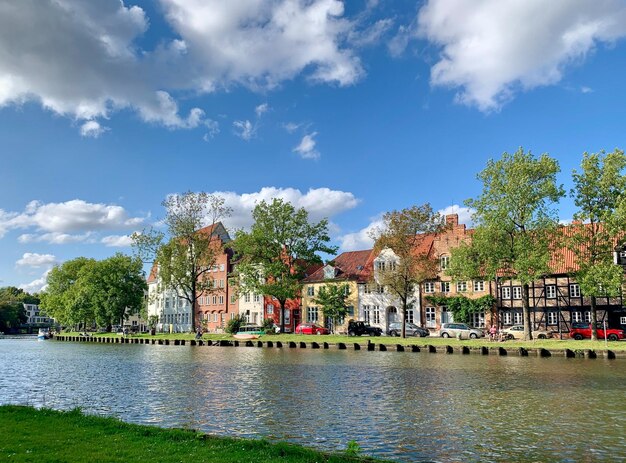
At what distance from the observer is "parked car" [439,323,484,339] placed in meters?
58.4

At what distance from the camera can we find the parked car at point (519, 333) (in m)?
54.5

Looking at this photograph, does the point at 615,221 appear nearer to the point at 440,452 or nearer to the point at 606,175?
the point at 606,175

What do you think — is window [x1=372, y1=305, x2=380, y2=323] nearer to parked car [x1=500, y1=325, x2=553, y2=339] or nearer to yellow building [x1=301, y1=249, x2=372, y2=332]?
yellow building [x1=301, y1=249, x2=372, y2=332]

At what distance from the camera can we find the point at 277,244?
2879 inches

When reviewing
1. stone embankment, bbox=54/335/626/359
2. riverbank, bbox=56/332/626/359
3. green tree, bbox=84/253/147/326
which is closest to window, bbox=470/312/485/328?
riverbank, bbox=56/332/626/359

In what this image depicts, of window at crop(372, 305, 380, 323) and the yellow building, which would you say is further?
the yellow building

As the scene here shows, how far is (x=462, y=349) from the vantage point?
46.3 meters

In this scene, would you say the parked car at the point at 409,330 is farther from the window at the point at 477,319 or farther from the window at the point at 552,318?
the window at the point at 552,318

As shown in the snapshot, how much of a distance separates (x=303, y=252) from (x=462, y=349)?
102 feet

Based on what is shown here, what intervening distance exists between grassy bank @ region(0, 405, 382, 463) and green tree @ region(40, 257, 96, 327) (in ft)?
292

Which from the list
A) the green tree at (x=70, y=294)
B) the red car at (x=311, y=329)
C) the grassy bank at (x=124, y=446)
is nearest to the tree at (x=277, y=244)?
the red car at (x=311, y=329)

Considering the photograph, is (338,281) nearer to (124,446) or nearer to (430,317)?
(430,317)

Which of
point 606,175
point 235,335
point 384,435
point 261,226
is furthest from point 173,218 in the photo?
point 384,435

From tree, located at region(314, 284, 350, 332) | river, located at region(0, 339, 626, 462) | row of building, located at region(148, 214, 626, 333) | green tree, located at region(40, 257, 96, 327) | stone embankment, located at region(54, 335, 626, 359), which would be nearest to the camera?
river, located at region(0, 339, 626, 462)
